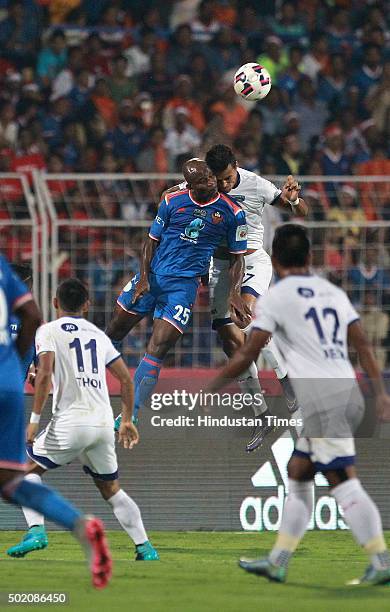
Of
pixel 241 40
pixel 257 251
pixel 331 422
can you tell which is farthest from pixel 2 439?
pixel 241 40

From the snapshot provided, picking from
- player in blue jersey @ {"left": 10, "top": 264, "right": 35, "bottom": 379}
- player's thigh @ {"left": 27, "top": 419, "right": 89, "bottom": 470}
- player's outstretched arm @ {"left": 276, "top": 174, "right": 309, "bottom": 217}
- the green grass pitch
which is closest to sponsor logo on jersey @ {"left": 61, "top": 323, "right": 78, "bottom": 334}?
player's thigh @ {"left": 27, "top": 419, "right": 89, "bottom": 470}

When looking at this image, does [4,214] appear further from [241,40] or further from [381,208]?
[241,40]

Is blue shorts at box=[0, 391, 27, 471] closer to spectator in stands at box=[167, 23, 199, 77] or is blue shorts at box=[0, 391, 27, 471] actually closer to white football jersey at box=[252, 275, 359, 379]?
white football jersey at box=[252, 275, 359, 379]

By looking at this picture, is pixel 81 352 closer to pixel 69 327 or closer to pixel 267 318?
pixel 69 327

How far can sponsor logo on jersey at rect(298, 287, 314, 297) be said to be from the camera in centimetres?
720

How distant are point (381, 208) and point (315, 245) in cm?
141

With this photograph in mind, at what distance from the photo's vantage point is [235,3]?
66.3ft

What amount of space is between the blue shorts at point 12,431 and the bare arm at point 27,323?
1.25ft

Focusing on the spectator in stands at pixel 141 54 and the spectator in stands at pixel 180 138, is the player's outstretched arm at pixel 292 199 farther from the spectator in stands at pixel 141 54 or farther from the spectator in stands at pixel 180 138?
the spectator in stands at pixel 141 54

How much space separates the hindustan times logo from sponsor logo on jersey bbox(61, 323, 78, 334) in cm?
285

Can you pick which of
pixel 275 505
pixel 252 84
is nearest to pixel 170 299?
pixel 275 505

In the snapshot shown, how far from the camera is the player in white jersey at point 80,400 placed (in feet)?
29.5

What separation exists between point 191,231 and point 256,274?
909mm

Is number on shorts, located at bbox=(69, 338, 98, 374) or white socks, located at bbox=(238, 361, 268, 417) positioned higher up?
number on shorts, located at bbox=(69, 338, 98, 374)
